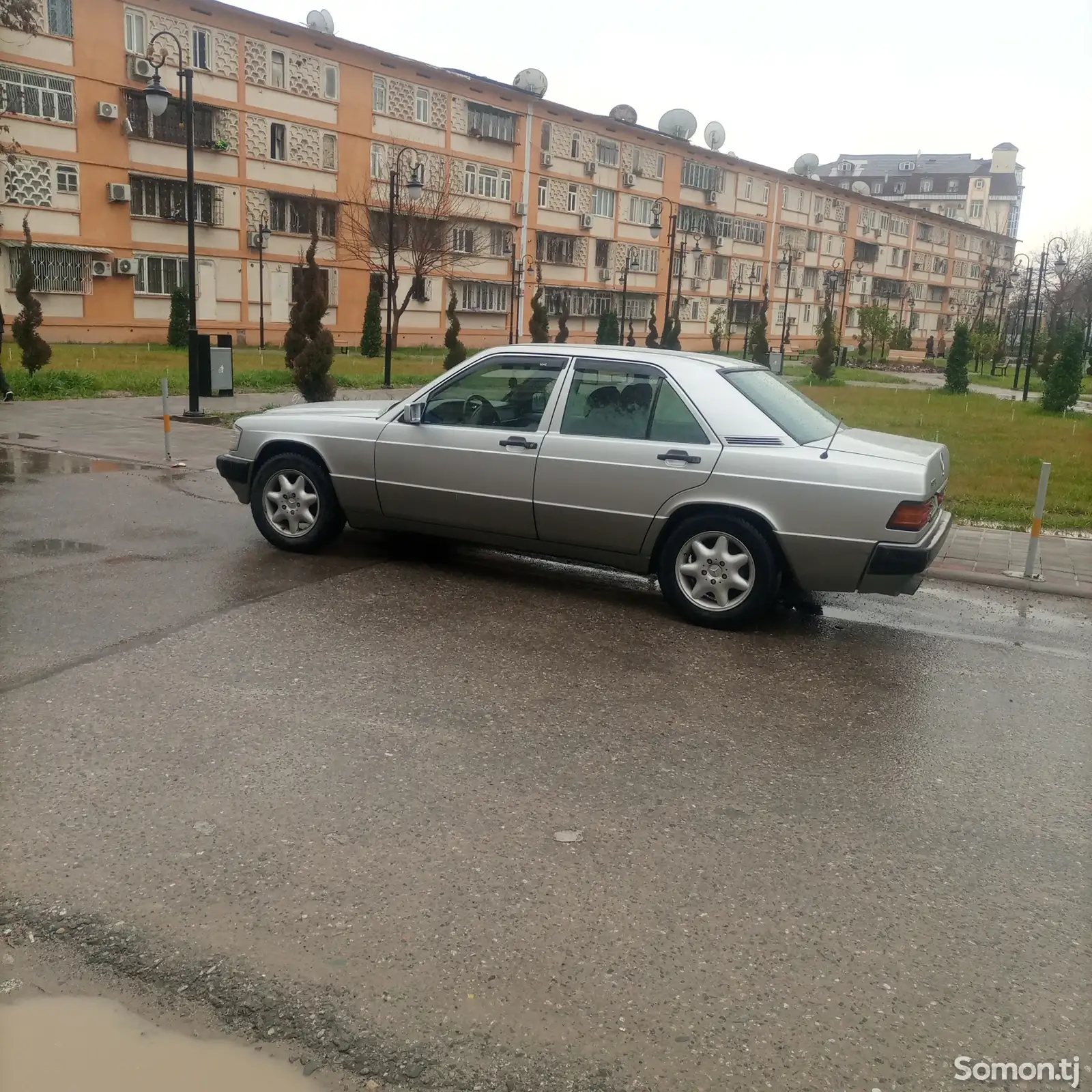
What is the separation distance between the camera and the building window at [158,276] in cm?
3744

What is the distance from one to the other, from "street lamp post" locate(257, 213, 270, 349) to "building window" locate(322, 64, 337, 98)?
5793 mm

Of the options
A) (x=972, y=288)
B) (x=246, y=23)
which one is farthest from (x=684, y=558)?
(x=972, y=288)

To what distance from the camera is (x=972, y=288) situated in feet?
329

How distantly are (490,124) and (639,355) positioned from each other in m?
46.1

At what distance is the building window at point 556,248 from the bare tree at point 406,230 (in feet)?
22.0

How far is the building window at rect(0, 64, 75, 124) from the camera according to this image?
109 feet

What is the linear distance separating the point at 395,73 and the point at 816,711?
44977mm

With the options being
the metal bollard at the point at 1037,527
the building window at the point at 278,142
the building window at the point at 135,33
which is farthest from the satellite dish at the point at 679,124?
the metal bollard at the point at 1037,527

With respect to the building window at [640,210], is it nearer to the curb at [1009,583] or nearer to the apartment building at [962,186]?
the curb at [1009,583]

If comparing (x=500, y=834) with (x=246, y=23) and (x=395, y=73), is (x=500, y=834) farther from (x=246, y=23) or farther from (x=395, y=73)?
(x=395, y=73)

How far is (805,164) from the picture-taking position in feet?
274

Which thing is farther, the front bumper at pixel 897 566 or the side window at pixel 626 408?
the side window at pixel 626 408

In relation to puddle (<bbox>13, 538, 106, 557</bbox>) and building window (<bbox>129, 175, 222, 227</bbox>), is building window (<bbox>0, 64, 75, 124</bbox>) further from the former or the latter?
puddle (<bbox>13, 538, 106, 557</bbox>)

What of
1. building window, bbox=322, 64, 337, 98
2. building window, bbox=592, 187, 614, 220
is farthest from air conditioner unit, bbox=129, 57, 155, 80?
building window, bbox=592, 187, 614, 220
